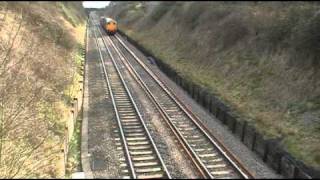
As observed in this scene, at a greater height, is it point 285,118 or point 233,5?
point 233,5

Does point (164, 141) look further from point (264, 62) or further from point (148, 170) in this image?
point (264, 62)

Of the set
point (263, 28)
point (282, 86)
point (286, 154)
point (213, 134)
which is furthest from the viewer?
point (263, 28)

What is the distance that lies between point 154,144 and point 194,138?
2.18 m

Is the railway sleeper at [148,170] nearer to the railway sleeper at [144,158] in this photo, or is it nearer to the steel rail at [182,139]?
the railway sleeper at [144,158]

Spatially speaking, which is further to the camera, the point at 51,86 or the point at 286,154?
the point at 51,86

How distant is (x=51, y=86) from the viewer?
24328 mm

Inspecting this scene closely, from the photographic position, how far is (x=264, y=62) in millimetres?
27344

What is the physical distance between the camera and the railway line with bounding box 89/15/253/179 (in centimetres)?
1537

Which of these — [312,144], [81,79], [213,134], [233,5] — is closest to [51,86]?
[81,79]

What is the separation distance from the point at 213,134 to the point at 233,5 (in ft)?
83.2

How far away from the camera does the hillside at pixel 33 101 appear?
1520 centimetres

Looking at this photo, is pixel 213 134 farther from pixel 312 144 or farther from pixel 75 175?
pixel 75 175

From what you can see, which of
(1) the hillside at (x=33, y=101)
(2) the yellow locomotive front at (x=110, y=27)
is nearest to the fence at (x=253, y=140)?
(1) the hillside at (x=33, y=101)

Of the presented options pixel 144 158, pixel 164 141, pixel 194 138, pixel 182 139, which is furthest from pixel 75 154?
pixel 194 138
